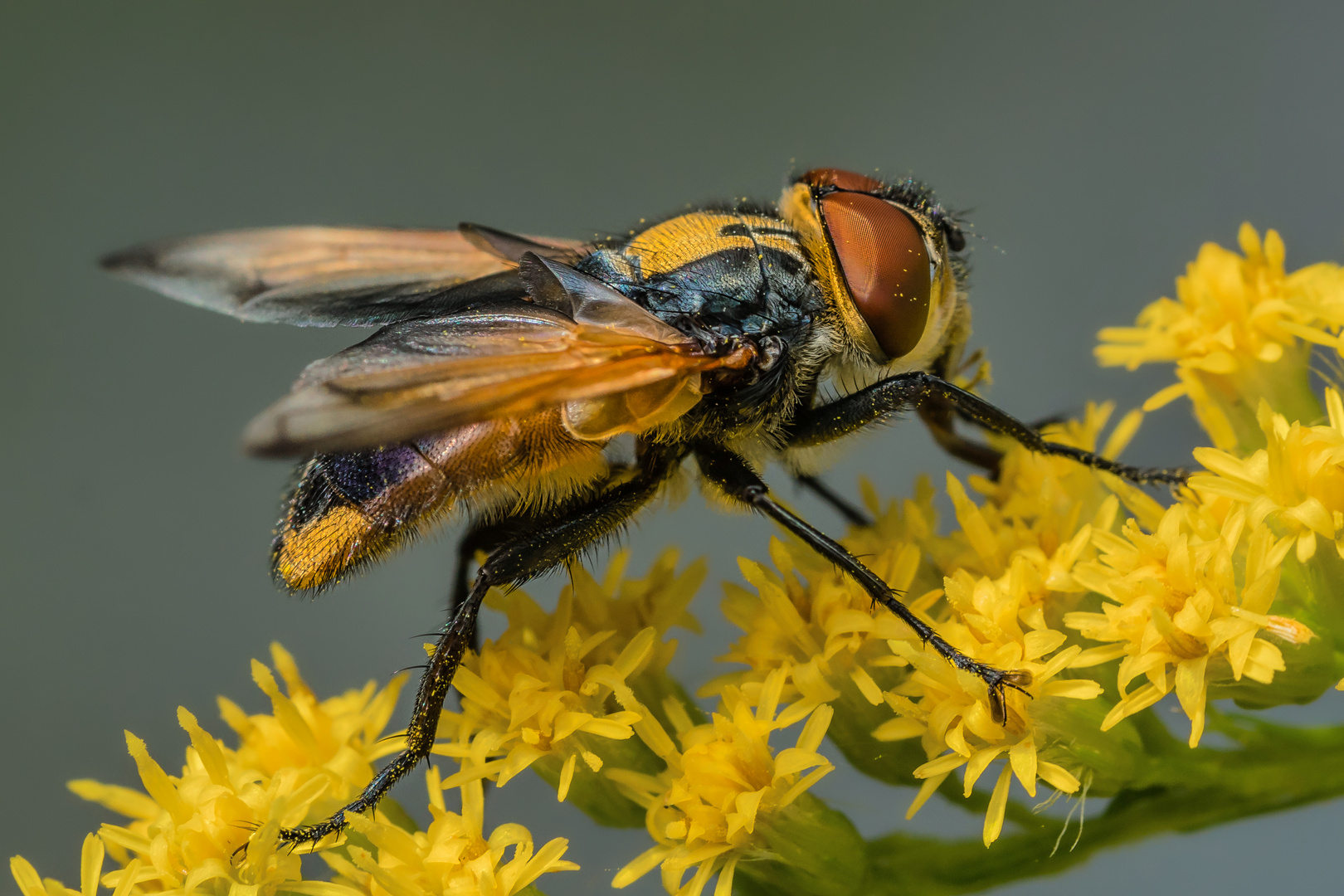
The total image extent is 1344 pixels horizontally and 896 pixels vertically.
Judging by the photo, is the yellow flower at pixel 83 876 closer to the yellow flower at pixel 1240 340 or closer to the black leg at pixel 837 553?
the black leg at pixel 837 553

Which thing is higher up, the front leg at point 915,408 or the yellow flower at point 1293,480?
the front leg at point 915,408

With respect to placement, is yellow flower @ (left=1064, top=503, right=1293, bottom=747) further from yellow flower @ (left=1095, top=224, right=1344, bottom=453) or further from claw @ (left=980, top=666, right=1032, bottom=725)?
yellow flower @ (left=1095, top=224, right=1344, bottom=453)

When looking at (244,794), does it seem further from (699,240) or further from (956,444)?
(956,444)

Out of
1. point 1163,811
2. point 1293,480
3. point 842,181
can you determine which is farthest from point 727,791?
point 842,181

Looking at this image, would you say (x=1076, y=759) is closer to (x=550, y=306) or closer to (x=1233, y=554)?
(x=1233, y=554)

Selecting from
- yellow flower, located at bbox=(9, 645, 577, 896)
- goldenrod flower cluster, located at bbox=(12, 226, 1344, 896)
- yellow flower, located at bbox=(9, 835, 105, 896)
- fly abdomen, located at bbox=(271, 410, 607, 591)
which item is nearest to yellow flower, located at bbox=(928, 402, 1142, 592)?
goldenrod flower cluster, located at bbox=(12, 226, 1344, 896)

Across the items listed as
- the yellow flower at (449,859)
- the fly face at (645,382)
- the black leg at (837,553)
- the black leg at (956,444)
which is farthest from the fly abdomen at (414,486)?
the black leg at (956,444)
